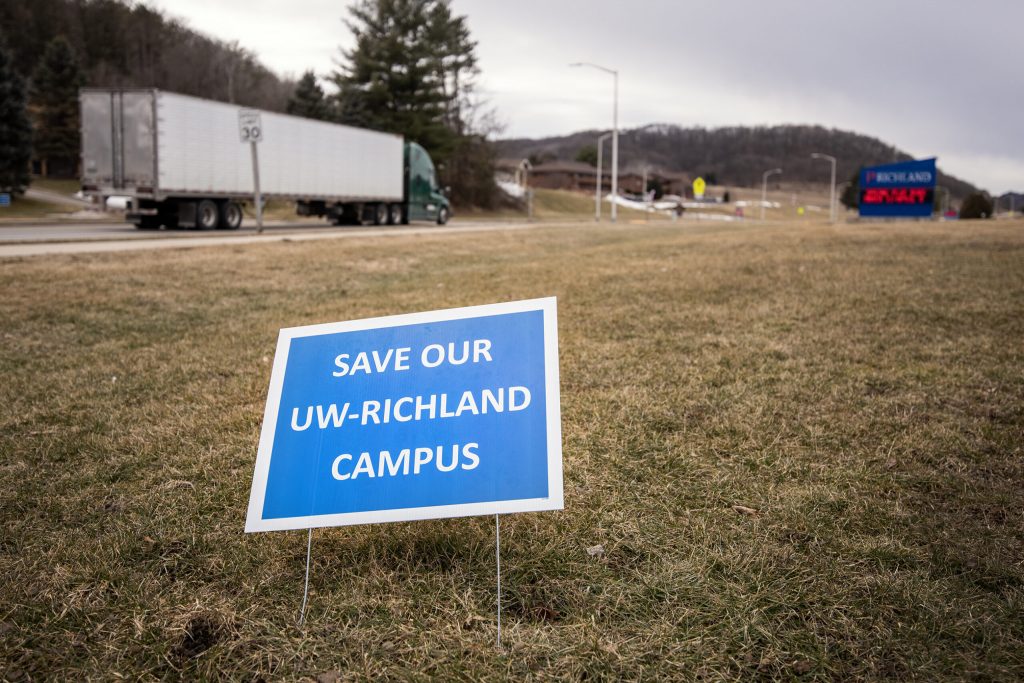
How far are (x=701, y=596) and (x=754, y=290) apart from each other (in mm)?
7020

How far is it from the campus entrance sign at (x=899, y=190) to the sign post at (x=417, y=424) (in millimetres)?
29774

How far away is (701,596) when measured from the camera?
2701mm

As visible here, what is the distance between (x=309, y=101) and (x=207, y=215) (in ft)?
152

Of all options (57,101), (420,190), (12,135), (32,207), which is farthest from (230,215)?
(57,101)

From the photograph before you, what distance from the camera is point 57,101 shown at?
2670 inches

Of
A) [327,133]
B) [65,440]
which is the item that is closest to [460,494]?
[65,440]

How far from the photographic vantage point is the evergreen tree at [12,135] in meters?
47.0

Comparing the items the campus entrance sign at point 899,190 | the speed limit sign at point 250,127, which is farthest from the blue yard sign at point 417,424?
the campus entrance sign at point 899,190

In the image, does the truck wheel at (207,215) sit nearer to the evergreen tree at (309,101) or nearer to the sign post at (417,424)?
the sign post at (417,424)

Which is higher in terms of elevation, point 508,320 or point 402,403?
point 508,320

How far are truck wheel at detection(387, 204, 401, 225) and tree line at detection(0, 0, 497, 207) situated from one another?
20921 mm

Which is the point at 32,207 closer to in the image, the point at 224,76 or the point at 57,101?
the point at 57,101

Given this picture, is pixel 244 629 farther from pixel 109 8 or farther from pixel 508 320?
pixel 109 8

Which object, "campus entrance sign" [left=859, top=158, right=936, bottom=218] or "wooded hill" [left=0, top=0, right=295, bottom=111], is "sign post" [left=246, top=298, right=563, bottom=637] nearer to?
"campus entrance sign" [left=859, top=158, right=936, bottom=218]
